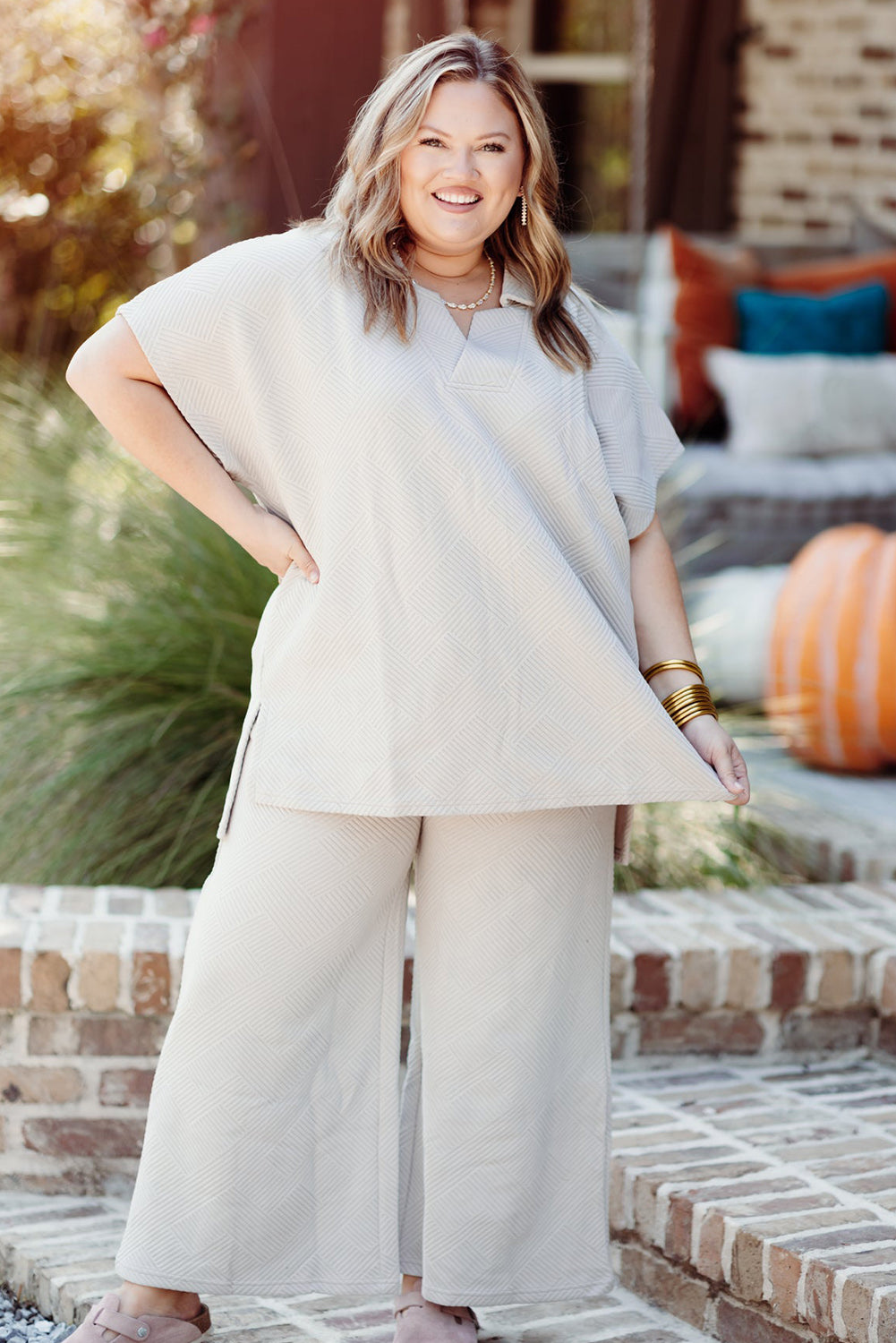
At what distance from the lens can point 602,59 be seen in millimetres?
7156

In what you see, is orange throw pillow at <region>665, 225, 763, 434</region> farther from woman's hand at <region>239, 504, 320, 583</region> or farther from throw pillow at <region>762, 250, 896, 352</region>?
woman's hand at <region>239, 504, 320, 583</region>

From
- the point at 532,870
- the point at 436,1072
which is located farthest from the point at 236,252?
the point at 436,1072

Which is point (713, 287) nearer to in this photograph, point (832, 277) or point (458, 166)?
point (832, 277)

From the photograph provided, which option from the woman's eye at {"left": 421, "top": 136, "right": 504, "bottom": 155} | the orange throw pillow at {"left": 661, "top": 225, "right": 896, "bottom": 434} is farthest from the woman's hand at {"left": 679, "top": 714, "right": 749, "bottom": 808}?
the orange throw pillow at {"left": 661, "top": 225, "right": 896, "bottom": 434}

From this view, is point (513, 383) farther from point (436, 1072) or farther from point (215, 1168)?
point (215, 1168)

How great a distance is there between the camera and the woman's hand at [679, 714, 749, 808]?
1.78 m

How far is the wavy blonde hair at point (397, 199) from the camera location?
168 cm

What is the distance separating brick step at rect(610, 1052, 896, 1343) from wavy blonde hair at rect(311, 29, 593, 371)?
3.51 feet

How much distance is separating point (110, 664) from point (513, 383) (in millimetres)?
1415

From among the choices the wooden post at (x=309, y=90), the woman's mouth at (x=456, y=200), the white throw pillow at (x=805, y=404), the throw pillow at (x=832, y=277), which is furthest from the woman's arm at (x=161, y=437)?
the throw pillow at (x=832, y=277)

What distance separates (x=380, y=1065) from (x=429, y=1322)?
1.05ft

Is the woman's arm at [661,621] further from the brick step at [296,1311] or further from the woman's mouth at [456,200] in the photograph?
the brick step at [296,1311]

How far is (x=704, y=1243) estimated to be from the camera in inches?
79.0

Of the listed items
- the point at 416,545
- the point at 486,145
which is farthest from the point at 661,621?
the point at 486,145
